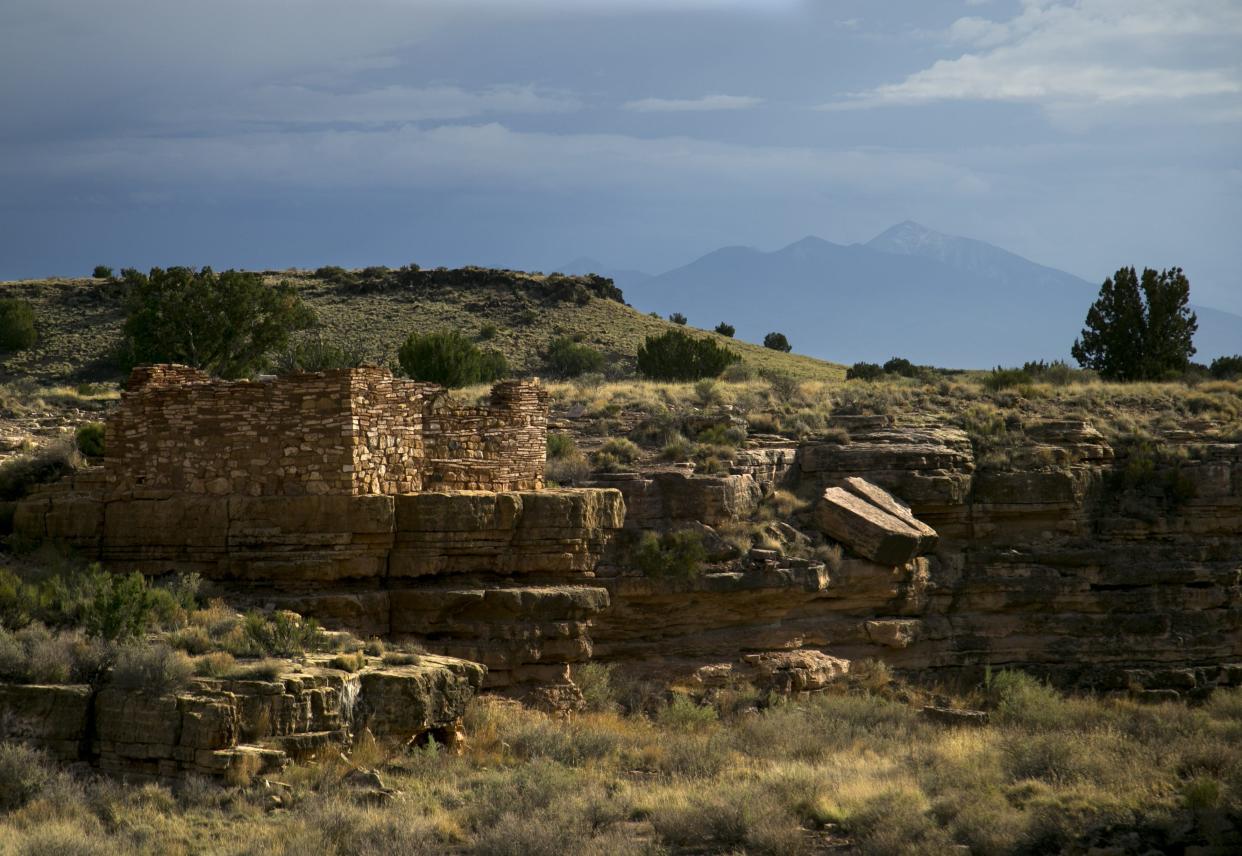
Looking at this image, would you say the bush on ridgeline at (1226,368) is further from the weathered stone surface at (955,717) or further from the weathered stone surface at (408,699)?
the weathered stone surface at (408,699)

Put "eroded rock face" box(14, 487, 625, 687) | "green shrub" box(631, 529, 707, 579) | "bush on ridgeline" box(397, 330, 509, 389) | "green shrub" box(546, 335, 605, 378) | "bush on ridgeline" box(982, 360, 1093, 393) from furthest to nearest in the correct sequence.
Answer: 1. "green shrub" box(546, 335, 605, 378)
2. "bush on ridgeline" box(397, 330, 509, 389)
3. "bush on ridgeline" box(982, 360, 1093, 393)
4. "green shrub" box(631, 529, 707, 579)
5. "eroded rock face" box(14, 487, 625, 687)

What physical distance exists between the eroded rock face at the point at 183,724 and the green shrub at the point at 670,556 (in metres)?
7.41

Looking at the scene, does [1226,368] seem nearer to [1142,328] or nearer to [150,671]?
[1142,328]

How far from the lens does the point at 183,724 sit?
13.3m

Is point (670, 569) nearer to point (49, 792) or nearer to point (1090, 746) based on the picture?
point (1090, 746)

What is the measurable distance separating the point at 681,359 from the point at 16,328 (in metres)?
24.8

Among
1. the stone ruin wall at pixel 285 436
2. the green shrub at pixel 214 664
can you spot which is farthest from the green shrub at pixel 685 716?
the green shrub at pixel 214 664

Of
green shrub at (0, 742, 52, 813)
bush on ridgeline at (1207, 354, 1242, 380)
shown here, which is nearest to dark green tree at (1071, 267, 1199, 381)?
bush on ridgeline at (1207, 354, 1242, 380)

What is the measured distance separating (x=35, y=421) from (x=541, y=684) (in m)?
14.8

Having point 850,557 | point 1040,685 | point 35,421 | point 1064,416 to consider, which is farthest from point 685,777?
point 35,421

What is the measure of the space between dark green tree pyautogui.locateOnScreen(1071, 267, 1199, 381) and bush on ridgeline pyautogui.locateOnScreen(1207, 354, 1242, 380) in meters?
0.99

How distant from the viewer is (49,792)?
41.4 ft

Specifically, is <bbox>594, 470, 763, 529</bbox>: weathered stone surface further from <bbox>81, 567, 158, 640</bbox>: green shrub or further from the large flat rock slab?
<bbox>81, 567, 158, 640</bbox>: green shrub

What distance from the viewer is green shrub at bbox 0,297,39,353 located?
4638 cm
